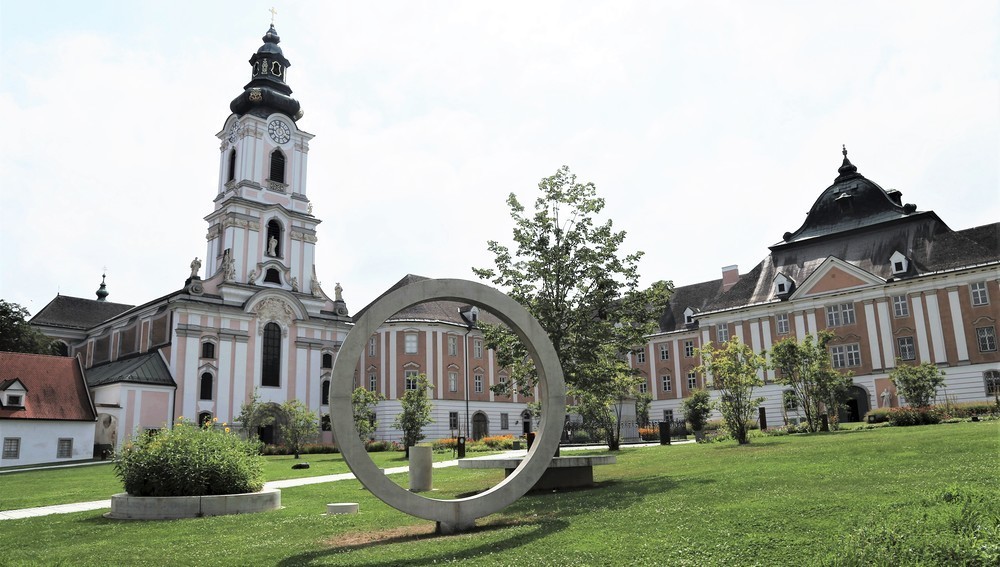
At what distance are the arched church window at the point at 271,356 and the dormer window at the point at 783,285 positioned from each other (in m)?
38.5

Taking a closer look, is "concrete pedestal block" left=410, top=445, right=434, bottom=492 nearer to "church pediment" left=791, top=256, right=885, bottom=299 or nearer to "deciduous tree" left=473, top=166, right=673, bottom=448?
"deciduous tree" left=473, top=166, right=673, bottom=448

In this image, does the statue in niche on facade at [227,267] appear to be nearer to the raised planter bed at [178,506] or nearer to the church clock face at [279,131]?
the church clock face at [279,131]

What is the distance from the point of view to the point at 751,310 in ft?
183

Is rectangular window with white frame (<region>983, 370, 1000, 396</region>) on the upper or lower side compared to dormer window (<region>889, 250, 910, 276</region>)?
lower

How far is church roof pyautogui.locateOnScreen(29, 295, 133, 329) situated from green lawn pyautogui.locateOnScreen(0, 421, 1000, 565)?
62.0 m

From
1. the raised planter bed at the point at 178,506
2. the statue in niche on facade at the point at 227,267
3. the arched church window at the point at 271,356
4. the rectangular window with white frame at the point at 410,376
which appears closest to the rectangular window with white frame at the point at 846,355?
the rectangular window with white frame at the point at 410,376

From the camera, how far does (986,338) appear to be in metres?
45.6

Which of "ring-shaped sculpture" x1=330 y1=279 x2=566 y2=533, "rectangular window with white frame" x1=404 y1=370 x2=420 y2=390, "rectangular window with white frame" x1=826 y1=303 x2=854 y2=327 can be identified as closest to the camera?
"ring-shaped sculpture" x1=330 y1=279 x2=566 y2=533

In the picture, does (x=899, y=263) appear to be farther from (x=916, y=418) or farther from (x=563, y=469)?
(x=563, y=469)

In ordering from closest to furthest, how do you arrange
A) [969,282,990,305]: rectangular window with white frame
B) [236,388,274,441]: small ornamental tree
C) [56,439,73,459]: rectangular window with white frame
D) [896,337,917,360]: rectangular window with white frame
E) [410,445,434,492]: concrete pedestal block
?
[410,445,434,492]: concrete pedestal block → [56,439,73,459]: rectangular window with white frame → [969,282,990,305]: rectangular window with white frame → [896,337,917,360]: rectangular window with white frame → [236,388,274,441]: small ornamental tree

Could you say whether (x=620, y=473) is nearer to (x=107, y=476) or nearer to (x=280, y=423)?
(x=107, y=476)

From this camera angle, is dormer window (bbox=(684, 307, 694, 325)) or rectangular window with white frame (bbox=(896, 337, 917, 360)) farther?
dormer window (bbox=(684, 307, 694, 325))

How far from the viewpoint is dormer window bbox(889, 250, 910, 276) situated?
48875 mm

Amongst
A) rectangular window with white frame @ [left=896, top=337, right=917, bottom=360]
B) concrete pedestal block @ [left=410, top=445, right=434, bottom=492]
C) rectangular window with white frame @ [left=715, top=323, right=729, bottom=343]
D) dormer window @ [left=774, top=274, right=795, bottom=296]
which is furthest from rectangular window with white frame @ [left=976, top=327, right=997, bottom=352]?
concrete pedestal block @ [left=410, top=445, right=434, bottom=492]
